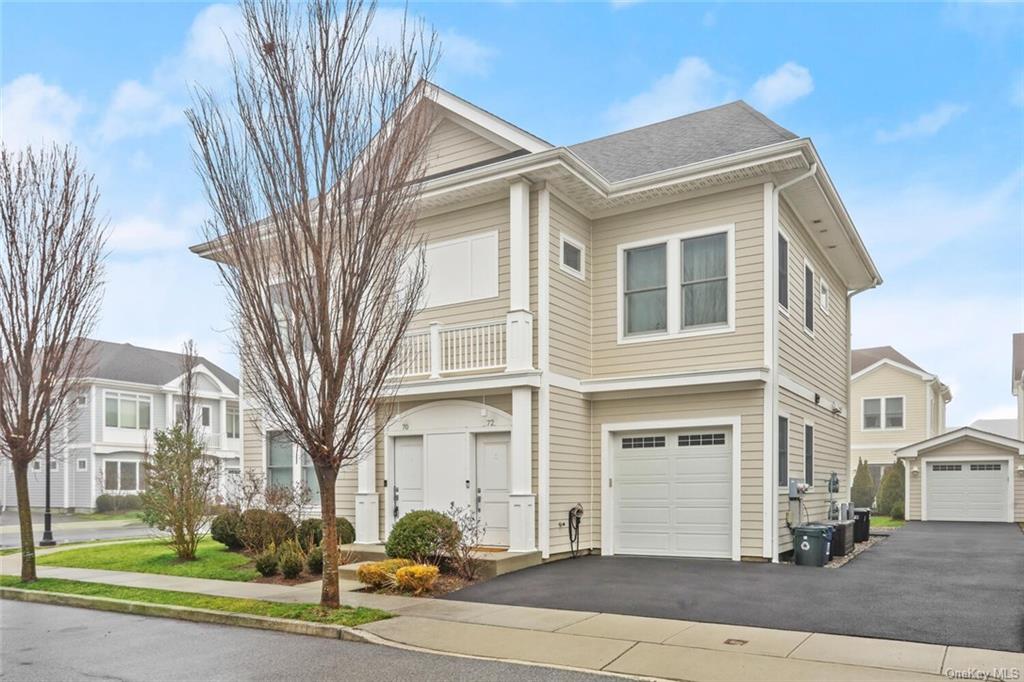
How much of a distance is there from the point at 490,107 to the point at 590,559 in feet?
→ 27.8

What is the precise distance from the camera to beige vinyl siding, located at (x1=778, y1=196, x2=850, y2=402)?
14.8 metres

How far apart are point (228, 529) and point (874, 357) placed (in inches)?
1258

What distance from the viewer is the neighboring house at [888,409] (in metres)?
34.4

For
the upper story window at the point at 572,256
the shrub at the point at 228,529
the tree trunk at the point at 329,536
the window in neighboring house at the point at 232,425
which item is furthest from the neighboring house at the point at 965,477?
the window in neighboring house at the point at 232,425

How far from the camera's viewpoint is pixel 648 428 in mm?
14438

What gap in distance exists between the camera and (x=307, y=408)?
9.27 meters

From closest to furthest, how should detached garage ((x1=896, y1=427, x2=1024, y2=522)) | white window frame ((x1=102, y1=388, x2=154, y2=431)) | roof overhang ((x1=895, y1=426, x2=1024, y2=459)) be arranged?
roof overhang ((x1=895, y1=426, x2=1024, y2=459)), detached garage ((x1=896, y1=427, x2=1024, y2=522)), white window frame ((x1=102, y1=388, x2=154, y2=431))

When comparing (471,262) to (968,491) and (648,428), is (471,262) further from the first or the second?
(968,491)

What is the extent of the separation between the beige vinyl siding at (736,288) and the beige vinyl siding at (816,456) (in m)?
1.24

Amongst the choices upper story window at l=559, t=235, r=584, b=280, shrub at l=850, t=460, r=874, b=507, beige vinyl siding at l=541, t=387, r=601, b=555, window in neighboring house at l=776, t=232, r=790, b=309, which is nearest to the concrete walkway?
beige vinyl siding at l=541, t=387, r=601, b=555

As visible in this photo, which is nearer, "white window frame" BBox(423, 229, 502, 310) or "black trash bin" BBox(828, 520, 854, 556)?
"black trash bin" BBox(828, 520, 854, 556)

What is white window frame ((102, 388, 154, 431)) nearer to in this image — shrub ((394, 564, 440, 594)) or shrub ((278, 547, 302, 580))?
shrub ((278, 547, 302, 580))

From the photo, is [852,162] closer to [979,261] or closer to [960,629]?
[979,261]

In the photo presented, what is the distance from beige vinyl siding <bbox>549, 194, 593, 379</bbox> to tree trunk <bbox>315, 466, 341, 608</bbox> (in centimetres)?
543
